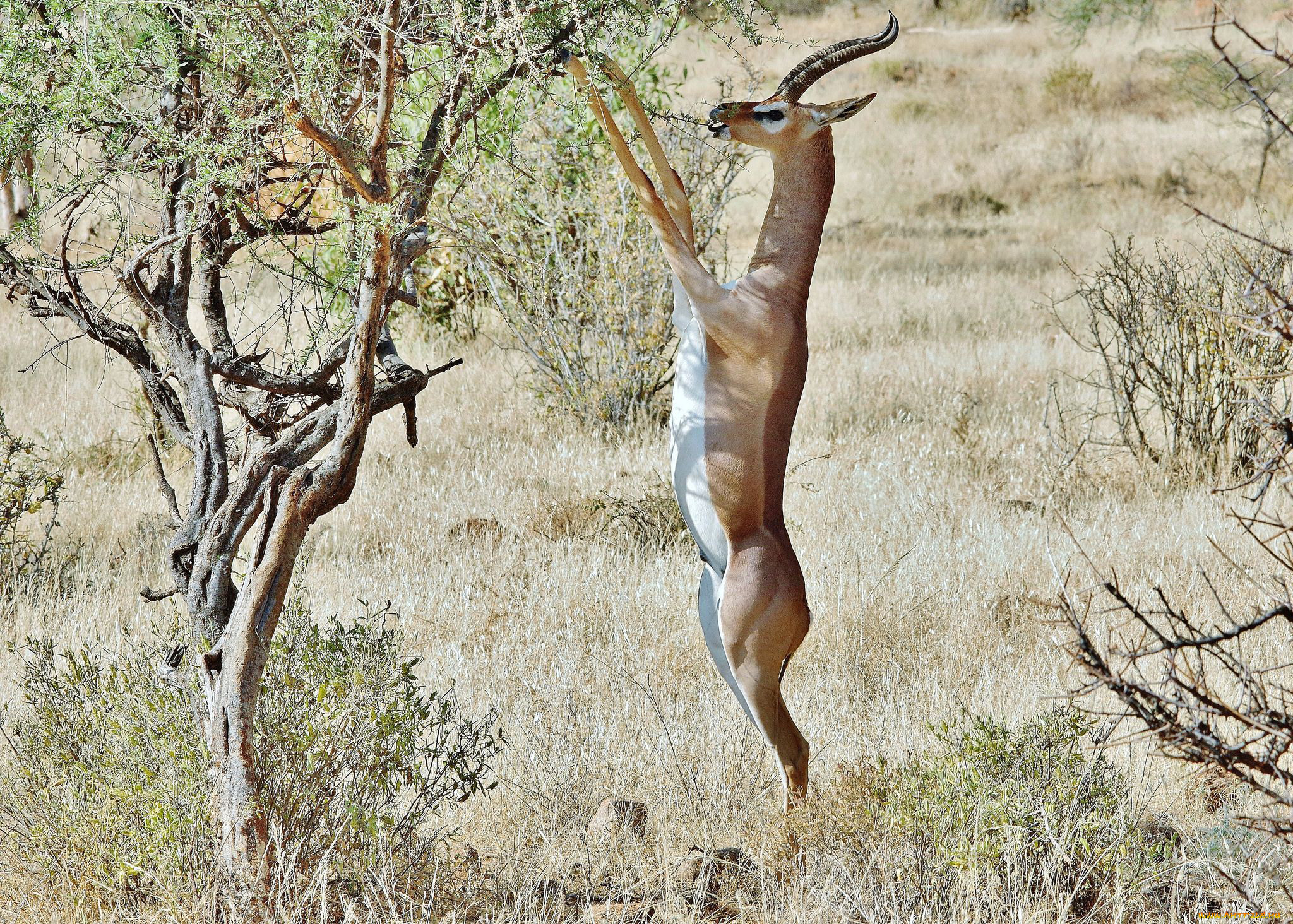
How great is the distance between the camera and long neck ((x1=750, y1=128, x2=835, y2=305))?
328 cm

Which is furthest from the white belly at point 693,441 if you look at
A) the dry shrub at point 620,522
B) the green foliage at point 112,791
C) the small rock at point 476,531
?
the small rock at point 476,531


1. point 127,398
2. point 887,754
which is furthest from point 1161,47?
point 887,754

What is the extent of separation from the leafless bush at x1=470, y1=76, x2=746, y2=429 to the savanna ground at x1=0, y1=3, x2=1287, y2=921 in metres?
0.39

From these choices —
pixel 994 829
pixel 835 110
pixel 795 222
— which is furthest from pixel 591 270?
pixel 994 829

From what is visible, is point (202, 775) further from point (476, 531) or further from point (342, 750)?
point (476, 531)

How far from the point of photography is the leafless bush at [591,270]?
9031 mm

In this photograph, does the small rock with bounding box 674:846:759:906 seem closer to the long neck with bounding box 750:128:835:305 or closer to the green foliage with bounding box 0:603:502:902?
the green foliage with bounding box 0:603:502:902

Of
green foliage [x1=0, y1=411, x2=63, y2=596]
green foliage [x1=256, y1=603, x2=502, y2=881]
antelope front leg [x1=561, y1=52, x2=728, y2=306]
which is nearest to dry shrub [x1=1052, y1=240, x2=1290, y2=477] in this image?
antelope front leg [x1=561, y1=52, x2=728, y2=306]

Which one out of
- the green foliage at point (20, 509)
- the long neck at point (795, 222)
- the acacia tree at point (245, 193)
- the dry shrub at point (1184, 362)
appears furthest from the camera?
the dry shrub at point (1184, 362)

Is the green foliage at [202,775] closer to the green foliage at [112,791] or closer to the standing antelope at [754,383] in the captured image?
the green foliage at [112,791]

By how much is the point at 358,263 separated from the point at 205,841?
159 centimetres

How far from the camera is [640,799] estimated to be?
4.22 meters

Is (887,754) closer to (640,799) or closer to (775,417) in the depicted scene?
(640,799)

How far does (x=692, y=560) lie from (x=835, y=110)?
3749mm
